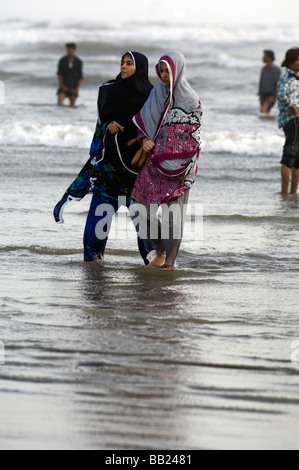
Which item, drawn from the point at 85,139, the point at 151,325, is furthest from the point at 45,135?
the point at 151,325

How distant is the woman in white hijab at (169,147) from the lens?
4.97m

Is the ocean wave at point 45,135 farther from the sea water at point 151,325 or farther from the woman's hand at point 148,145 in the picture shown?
the woman's hand at point 148,145

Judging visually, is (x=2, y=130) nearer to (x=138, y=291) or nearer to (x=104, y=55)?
(x=138, y=291)

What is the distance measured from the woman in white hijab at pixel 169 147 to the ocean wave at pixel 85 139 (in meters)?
6.46

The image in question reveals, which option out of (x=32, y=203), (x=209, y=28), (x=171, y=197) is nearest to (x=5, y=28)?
(x=209, y=28)

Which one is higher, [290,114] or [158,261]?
[290,114]

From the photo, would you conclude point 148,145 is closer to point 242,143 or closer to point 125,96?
point 125,96

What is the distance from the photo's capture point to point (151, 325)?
4.03 metres

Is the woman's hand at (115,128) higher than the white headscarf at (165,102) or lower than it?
lower

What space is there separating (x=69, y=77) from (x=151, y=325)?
14120mm

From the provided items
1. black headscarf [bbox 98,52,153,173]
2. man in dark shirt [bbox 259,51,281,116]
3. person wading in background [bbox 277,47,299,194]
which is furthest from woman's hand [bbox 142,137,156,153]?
man in dark shirt [bbox 259,51,281,116]

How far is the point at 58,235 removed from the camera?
642 centimetres

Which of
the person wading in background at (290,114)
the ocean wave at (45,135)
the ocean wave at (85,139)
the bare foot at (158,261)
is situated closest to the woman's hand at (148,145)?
the bare foot at (158,261)

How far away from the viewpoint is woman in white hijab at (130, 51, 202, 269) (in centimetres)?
497
